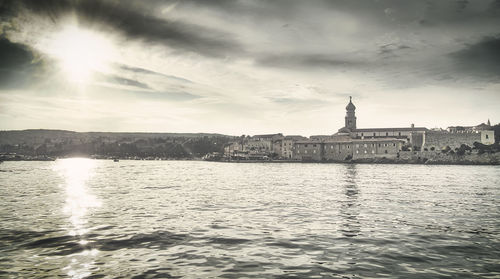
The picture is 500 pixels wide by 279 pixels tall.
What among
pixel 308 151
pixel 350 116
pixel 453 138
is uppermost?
pixel 350 116

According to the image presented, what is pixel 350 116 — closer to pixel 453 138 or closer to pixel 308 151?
pixel 308 151

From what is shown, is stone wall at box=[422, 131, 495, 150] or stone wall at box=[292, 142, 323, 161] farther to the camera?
stone wall at box=[292, 142, 323, 161]

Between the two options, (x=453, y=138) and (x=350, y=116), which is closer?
(x=453, y=138)

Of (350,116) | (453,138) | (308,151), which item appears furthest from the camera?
(350,116)

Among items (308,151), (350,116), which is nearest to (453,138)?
(350,116)

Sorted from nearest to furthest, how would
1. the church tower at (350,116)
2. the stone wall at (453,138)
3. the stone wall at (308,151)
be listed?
the stone wall at (453,138) < the stone wall at (308,151) < the church tower at (350,116)

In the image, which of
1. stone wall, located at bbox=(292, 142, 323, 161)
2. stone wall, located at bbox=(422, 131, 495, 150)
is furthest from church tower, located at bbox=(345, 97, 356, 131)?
stone wall, located at bbox=(422, 131, 495, 150)

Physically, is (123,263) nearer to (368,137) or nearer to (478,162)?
(478,162)

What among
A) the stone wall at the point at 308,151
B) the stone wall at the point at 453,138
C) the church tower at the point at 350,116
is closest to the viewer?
the stone wall at the point at 453,138

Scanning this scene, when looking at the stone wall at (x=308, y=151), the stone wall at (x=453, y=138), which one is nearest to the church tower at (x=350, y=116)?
the stone wall at (x=308, y=151)

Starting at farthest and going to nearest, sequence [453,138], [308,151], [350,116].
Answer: [350,116] → [308,151] → [453,138]

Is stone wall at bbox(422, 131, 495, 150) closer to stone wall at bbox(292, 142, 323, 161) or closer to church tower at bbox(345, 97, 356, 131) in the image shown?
church tower at bbox(345, 97, 356, 131)

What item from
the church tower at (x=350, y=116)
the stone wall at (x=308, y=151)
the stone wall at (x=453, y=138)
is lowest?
the stone wall at (x=308, y=151)

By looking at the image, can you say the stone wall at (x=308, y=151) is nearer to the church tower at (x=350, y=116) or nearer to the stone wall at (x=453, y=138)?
the church tower at (x=350, y=116)
